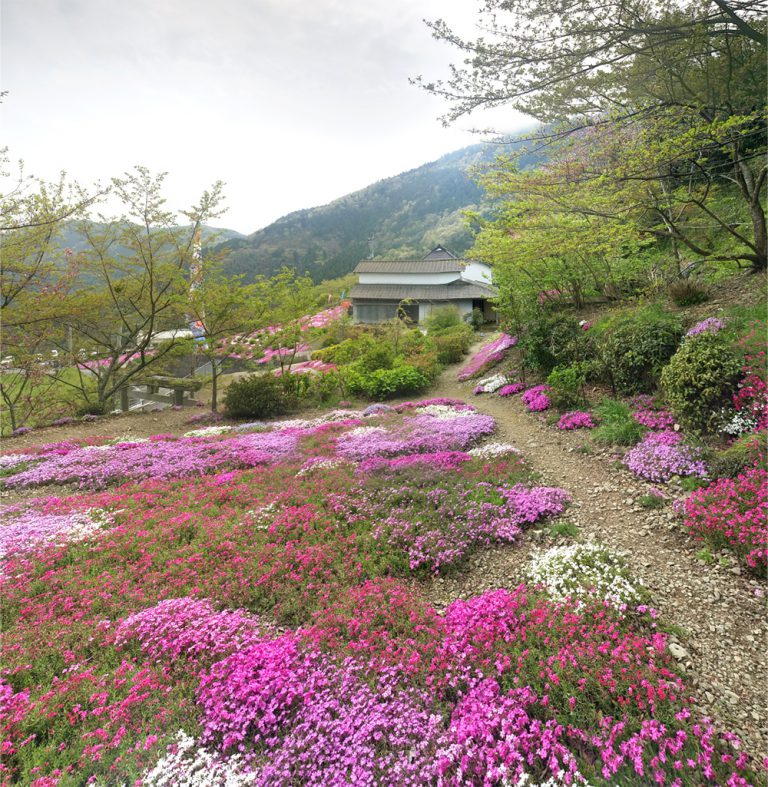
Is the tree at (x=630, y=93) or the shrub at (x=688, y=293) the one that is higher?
the tree at (x=630, y=93)

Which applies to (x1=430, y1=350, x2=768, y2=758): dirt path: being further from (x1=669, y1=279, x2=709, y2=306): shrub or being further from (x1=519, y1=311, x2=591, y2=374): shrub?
(x1=669, y1=279, x2=709, y2=306): shrub

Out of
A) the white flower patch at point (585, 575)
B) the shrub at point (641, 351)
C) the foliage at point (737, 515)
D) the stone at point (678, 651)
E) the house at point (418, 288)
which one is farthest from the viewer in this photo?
the house at point (418, 288)

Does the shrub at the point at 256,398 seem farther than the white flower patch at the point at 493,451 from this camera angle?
Yes

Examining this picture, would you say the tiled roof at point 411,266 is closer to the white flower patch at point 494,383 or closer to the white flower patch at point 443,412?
the white flower patch at point 494,383

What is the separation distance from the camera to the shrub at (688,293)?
10.1 meters

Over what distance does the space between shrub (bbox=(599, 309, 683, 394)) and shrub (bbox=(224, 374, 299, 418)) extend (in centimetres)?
1113

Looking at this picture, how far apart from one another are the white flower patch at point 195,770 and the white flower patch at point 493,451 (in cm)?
619

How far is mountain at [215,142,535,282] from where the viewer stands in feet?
219

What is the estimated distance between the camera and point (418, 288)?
35.9 meters

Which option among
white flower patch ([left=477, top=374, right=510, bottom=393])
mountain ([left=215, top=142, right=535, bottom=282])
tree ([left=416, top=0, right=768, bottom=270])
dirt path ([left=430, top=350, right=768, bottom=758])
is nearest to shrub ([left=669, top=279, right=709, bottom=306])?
tree ([left=416, top=0, right=768, bottom=270])

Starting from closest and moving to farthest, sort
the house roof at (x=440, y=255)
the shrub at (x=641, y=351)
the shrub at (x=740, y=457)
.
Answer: the shrub at (x=740, y=457) < the shrub at (x=641, y=351) < the house roof at (x=440, y=255)

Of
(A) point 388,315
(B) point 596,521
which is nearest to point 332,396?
(B) point 596,521

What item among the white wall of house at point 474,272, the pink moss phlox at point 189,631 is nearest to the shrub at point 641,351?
the pink moss phlox at point 189,631

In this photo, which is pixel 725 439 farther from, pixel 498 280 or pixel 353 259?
pixel 353 259
